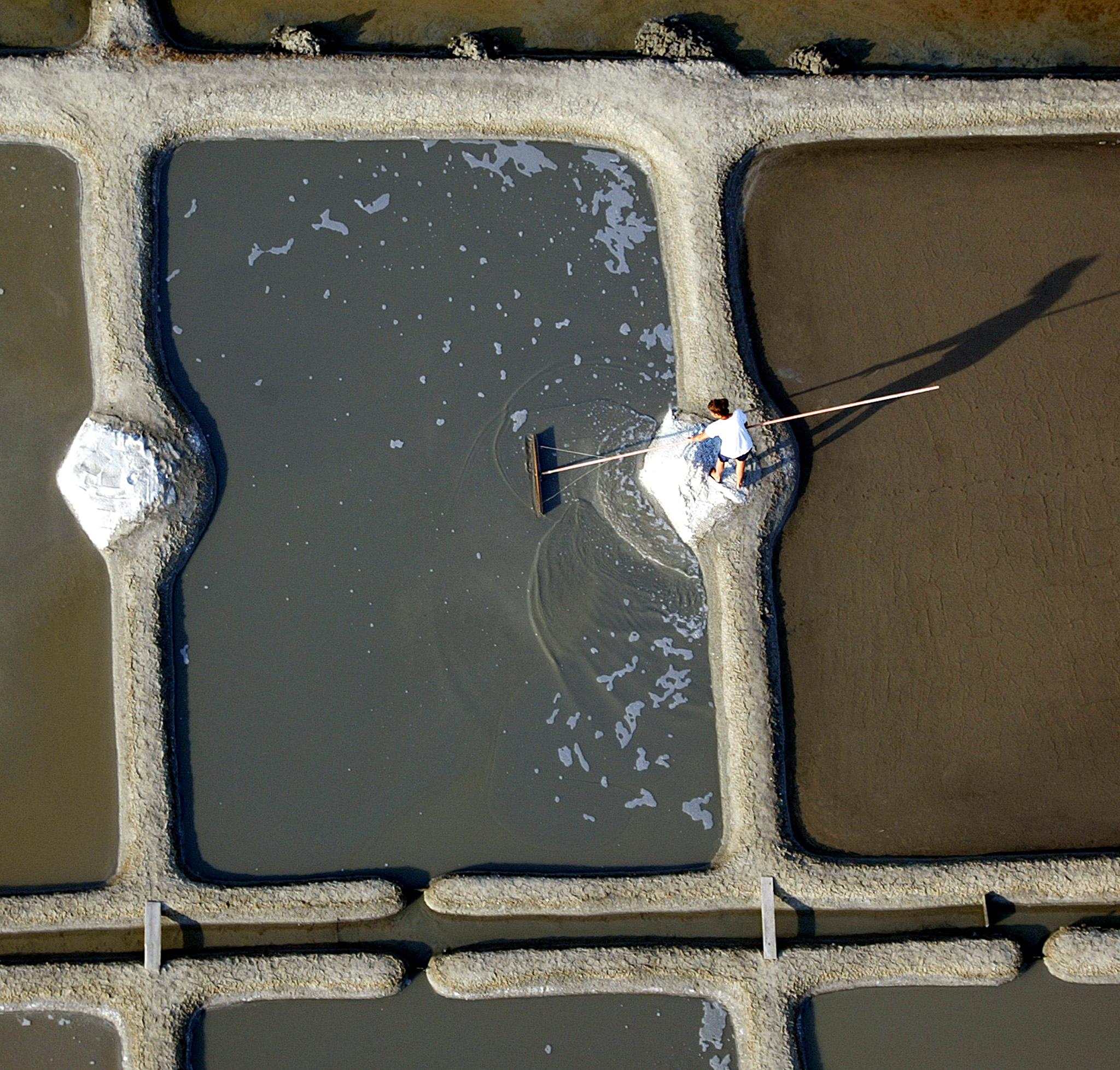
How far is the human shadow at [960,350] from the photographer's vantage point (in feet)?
22.1

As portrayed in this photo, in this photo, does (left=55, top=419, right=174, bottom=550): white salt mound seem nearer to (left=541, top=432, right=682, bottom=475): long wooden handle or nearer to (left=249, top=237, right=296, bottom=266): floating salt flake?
(left=249, top=237, right=296, bottom=266): floating salt flake

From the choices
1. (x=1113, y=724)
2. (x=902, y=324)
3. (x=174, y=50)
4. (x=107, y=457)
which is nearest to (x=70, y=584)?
(x=107, y=457)

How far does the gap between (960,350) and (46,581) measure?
7497 mm

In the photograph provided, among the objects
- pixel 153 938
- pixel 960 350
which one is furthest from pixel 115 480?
pixel 960 350

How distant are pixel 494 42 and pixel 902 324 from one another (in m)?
4.05

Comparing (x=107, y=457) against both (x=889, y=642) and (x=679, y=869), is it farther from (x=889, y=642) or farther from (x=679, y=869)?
(x=889, y=642)

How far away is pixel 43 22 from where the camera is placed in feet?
22.3

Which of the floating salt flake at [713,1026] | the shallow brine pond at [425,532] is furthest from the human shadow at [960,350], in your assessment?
the floating salt flake at [713,1026]

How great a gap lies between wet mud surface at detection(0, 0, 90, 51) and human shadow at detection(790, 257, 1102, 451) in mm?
6589

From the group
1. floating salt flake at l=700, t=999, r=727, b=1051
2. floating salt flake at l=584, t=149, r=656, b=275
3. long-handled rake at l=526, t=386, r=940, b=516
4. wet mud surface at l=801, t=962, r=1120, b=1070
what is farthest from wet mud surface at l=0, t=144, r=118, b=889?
wet mud surface at l=801, t=962, r=1120, b=1070

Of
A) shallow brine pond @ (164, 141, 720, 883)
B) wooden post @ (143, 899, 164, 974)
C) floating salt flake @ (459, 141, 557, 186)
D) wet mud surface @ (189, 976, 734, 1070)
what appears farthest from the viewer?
floating salt flake @ (459, 141, 557, 186)

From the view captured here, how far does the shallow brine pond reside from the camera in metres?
6.52

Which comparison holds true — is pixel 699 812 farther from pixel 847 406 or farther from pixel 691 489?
pixel 847 406

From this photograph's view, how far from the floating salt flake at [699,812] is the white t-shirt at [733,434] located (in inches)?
108
